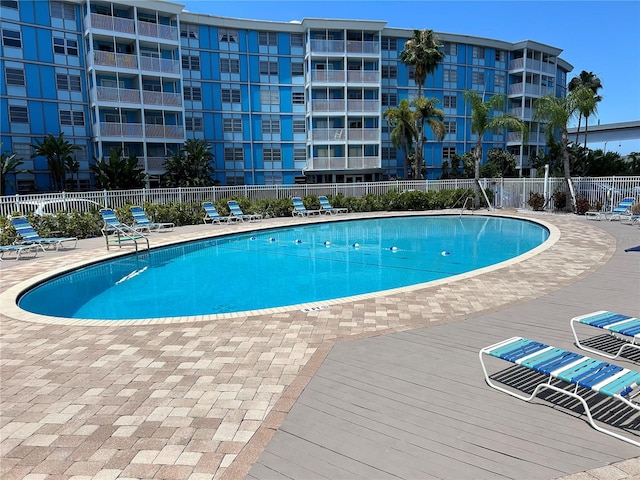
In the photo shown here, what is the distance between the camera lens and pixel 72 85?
32.0m

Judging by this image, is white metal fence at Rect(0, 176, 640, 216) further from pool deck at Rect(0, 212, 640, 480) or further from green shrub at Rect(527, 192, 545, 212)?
pool deck at Rect(0, 212, 640, 480)

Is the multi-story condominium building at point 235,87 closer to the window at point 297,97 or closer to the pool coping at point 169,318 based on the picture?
the window at point 297,97

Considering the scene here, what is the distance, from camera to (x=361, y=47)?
1469 inches

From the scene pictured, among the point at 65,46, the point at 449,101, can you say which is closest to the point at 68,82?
the point at 65,46

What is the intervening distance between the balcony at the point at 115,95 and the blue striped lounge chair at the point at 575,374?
108ft

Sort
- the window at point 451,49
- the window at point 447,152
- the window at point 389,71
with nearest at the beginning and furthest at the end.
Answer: the window at point 389,71
the window at point 451,49
the window at point 447,152

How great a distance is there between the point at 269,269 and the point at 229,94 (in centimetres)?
2874

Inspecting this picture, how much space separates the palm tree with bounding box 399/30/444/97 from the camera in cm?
3581

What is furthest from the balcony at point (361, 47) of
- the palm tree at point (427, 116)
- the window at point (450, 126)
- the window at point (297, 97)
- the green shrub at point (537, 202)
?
the green shrub at point (537, 202)

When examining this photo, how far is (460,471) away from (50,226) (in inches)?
693

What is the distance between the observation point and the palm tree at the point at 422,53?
117 feet

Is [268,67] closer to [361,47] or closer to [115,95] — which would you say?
[361,47]

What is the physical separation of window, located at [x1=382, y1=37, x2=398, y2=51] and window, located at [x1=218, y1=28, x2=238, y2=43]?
13276mm

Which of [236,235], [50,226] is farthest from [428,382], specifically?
[50,226]
